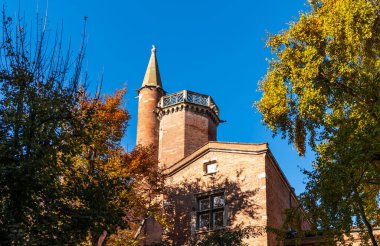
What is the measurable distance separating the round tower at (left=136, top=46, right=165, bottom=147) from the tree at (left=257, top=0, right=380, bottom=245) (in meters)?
18.9

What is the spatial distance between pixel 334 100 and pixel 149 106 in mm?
22477

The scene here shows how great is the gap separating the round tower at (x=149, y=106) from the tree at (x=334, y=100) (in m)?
18.9

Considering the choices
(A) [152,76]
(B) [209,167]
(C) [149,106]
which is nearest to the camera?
(B) [209,167]

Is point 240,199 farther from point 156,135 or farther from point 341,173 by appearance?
point 156,135

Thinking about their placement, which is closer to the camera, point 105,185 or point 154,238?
point 105,185

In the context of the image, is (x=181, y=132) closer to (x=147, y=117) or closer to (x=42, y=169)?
(x=147, y=117)

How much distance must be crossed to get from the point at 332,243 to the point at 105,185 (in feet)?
25.0

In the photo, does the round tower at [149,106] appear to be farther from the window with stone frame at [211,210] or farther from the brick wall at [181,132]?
the window with stone frame at [211,210]

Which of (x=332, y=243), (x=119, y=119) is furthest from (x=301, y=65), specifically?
(x=119, y=119)

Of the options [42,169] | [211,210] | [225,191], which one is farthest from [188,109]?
[42,169]

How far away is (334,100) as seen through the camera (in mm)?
18297

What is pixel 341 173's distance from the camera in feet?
49.0

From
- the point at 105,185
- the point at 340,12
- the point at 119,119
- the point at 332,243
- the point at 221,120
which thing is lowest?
the point at 332,243

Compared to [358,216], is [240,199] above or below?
above
